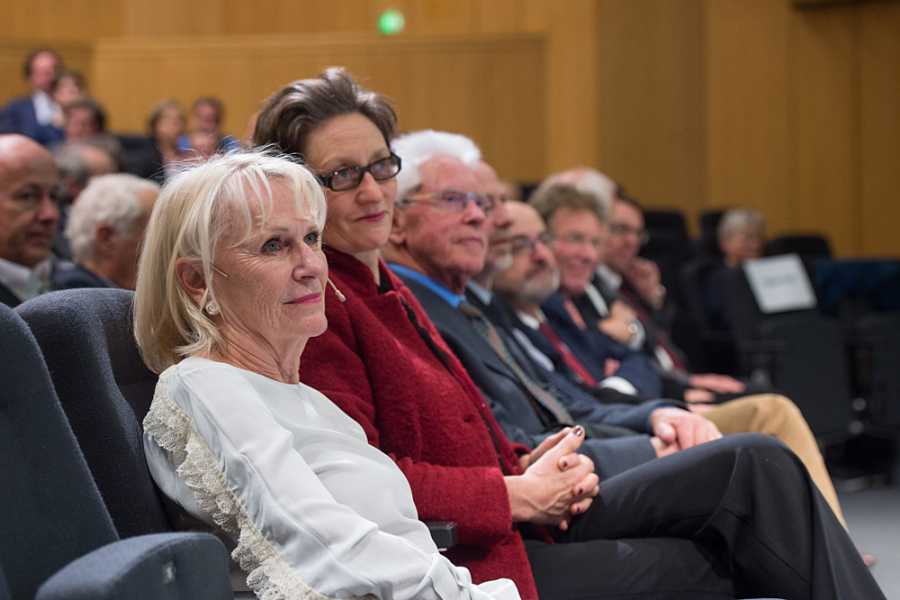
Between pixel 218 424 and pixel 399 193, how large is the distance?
122 cm

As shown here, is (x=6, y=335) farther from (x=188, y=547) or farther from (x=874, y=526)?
(x=874, y=526)

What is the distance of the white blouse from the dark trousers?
0.53 m

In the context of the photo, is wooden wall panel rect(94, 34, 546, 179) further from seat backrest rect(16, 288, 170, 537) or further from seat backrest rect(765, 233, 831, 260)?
seat backrest rect(16, 288, 170, 537)

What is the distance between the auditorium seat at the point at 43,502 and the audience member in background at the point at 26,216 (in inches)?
68.8

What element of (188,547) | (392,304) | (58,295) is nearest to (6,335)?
(58,295)

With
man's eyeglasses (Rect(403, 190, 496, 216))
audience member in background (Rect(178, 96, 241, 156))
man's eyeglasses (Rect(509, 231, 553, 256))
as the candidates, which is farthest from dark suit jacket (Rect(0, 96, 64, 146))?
man's eyeglasses (Rect(403, 190, 496, 216))

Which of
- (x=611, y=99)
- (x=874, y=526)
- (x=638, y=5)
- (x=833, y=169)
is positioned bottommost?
(x=874, y=526)

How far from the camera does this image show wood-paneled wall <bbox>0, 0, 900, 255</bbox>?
9.24 m

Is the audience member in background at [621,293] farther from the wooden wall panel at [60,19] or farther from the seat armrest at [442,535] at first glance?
the wooden wall panel at [60,19]

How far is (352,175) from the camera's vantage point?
2238mm

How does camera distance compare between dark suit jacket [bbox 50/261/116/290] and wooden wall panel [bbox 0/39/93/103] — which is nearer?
dark suit jacket [bbox 50/261/116/290]

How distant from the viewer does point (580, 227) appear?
409 cm

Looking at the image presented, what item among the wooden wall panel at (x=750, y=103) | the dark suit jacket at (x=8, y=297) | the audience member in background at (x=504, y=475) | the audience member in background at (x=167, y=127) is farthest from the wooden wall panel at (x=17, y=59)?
the audience member in background at (x=504, y=475)

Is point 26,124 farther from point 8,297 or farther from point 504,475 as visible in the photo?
point 504,475
